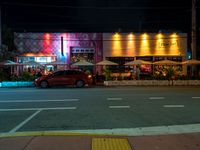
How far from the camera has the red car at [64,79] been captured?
2855 cm

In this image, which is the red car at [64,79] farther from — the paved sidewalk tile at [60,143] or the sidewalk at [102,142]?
the paved sidewalk tile at [60,143]

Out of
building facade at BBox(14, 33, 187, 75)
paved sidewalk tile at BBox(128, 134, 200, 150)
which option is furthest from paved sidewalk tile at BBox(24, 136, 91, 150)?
building facade at BBox(14, 33, 187, 75)

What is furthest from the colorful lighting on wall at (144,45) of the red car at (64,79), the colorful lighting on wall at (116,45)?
the red car at (64,79)

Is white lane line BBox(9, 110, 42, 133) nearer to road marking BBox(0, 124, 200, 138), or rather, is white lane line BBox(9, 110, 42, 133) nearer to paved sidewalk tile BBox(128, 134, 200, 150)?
road marking BBox(0, 124, 200, 138)

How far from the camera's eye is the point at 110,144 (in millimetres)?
7594

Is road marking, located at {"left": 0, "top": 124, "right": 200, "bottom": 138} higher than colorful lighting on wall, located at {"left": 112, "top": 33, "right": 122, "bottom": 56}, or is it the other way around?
colorful lighting on wall, located at {"left": 112, "top": 33, "right": 122, "bottom": 56}

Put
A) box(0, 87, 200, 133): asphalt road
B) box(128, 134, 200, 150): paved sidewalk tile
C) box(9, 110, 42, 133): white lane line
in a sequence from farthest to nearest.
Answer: box(0, 87, 200, 133): asphalt road < box(9, 110, 42, 133): white lane line < box(128, 134, 200, 150): paved sidewalk tile

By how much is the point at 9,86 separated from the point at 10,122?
20.3m

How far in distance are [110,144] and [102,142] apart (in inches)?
9.4

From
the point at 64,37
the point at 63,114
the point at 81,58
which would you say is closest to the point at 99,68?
the point at 81,58

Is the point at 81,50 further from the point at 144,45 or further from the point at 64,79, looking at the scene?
the point at 64,79

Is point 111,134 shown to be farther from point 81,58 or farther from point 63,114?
point 81,58

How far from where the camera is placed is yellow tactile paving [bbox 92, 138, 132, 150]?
7.25 meters

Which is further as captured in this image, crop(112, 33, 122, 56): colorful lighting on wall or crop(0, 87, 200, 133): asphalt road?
crop(112, 33, 122, 56): colorful lighting on wall
